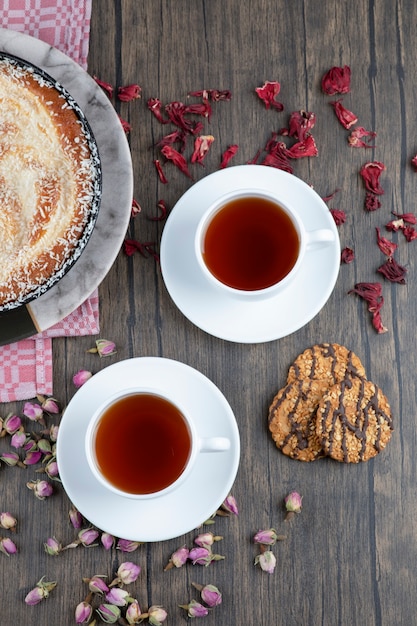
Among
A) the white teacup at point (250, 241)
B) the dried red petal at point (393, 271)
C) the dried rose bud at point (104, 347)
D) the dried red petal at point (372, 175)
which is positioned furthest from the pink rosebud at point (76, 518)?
the dried red petal at point (372, 175)

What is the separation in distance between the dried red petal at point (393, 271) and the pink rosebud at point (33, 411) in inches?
31.7

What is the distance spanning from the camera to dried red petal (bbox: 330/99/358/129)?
1454 millimetres

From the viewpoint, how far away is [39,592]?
55.8 inches

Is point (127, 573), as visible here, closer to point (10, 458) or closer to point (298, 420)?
point (10, 458)

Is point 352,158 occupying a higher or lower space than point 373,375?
higher

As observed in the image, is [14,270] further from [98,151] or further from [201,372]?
[201,372]

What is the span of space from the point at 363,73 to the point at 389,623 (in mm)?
1224

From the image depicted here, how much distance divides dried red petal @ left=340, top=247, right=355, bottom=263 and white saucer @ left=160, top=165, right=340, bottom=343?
99 mm

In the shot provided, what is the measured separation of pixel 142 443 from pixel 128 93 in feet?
2.49

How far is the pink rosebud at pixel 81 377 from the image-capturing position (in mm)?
1431

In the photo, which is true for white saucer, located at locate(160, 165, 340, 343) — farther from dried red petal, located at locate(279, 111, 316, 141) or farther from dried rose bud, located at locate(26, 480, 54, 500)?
dried rose bud, located at locate(26, 480, 54, 500)

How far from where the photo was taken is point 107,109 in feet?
4.37

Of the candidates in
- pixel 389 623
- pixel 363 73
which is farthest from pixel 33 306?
pixel 389 623

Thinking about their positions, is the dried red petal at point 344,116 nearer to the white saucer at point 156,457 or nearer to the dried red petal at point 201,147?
the dried red petal at point 201,147
